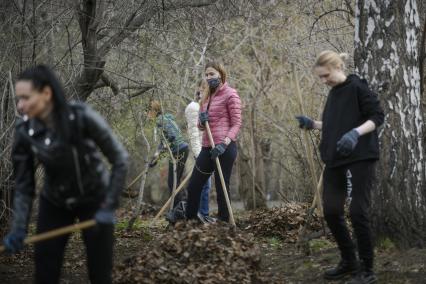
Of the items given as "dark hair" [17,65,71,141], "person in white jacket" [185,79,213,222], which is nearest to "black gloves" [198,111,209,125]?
"person in white jacket" [185,79,213,222]

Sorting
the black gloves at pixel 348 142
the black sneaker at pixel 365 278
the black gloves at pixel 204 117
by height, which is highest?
the black gloves at pixel 204 117

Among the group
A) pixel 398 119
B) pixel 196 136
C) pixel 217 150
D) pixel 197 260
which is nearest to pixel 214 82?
pixel 217 150

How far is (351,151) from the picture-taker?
5336 millimetres

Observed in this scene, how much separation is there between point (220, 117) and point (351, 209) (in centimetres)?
318

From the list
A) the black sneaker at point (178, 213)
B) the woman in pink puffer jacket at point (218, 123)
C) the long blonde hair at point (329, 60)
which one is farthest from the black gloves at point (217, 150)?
the long blonde hair at point (329, 60)

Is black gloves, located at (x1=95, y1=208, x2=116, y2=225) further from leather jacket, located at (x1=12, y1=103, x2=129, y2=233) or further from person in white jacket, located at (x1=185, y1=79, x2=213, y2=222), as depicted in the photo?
person in white jacket, located at (x1=185, y1=79, x2=213, y2=222)

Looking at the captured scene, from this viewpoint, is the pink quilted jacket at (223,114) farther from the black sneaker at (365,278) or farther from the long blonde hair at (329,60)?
the black sneaker at (365,278)

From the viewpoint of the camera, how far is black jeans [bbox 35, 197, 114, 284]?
171 inches

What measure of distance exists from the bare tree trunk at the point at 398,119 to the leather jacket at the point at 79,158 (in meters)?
2.91

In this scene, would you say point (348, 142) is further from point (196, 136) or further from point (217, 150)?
point (196, 136)

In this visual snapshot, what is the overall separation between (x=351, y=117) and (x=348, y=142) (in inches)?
15.7

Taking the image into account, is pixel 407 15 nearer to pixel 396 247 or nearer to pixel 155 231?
pixel 396 247

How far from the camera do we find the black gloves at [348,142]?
5.21 meters

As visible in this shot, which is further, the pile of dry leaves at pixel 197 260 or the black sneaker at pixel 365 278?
the pile of dry leaves at pixel 197 260
